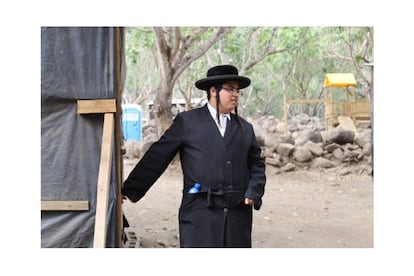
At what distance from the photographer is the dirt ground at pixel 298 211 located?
6465 mm

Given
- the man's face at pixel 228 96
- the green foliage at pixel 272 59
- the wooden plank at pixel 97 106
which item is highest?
the green foliage at pixel 272 59

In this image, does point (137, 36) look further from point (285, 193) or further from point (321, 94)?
point (321, 94)

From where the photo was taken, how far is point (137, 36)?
13.8 metres

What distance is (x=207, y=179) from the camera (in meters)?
3.21

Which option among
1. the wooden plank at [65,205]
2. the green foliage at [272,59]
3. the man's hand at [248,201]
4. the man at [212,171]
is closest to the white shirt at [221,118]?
the man at [212,171]

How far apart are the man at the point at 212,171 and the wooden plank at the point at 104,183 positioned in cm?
35

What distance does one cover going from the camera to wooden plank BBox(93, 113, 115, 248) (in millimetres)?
2838

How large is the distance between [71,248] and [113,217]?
1.01 ft

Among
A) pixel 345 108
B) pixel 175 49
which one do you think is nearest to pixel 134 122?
pixel 345 108

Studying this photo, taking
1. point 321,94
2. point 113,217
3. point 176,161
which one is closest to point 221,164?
point 113,217

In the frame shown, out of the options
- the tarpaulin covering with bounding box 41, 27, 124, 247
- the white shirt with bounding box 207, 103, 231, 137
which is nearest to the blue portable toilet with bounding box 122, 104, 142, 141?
the white shirt with bounding box 207, 103, 231, 137

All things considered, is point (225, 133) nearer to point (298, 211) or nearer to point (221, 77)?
point (221, 77)

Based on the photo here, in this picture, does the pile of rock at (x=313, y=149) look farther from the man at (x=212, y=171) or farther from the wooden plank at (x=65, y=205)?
the wooden plank at (x=65, y=205)

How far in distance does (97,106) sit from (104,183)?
1.52ft
